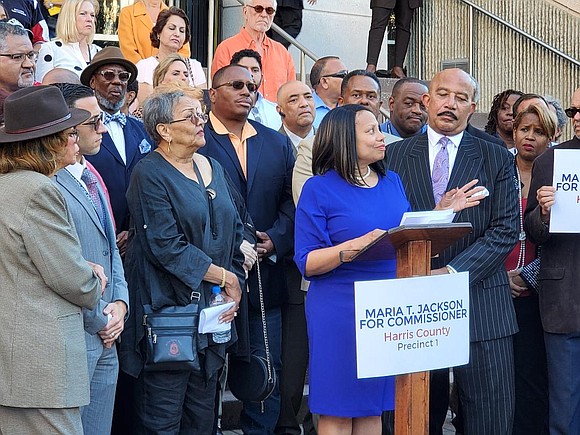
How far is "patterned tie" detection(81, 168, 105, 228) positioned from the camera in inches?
209

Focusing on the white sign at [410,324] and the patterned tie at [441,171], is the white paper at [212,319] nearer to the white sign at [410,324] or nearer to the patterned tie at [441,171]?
the white sign at [410,324]

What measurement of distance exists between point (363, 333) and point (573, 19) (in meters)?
9.65

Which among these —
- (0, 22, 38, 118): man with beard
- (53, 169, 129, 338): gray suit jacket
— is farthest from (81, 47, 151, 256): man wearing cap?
(53, 169, 129, 338): gray suit jacket

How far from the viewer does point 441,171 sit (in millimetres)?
6094

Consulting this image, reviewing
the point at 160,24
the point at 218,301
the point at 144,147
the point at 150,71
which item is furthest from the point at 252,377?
the point at 160,24

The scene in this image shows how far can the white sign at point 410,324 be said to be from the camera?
4730 mm

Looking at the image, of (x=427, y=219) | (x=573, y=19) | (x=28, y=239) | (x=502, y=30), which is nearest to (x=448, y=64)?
(x=502, y=30)

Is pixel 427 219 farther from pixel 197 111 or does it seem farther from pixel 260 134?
pixel 260 134

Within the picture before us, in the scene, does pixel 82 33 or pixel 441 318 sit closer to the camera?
pixel 441 318

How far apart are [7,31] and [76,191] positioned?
1808 mm

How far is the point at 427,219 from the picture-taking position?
4.86m

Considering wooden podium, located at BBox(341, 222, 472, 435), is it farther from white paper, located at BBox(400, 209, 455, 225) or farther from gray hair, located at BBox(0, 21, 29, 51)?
gray hair, located at BBox(0, 21, 29, 51)

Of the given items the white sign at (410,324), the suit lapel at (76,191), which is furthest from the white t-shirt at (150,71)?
the white sign at (410,324)

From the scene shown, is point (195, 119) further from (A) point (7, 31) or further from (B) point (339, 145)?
(A) point (7, 31)
